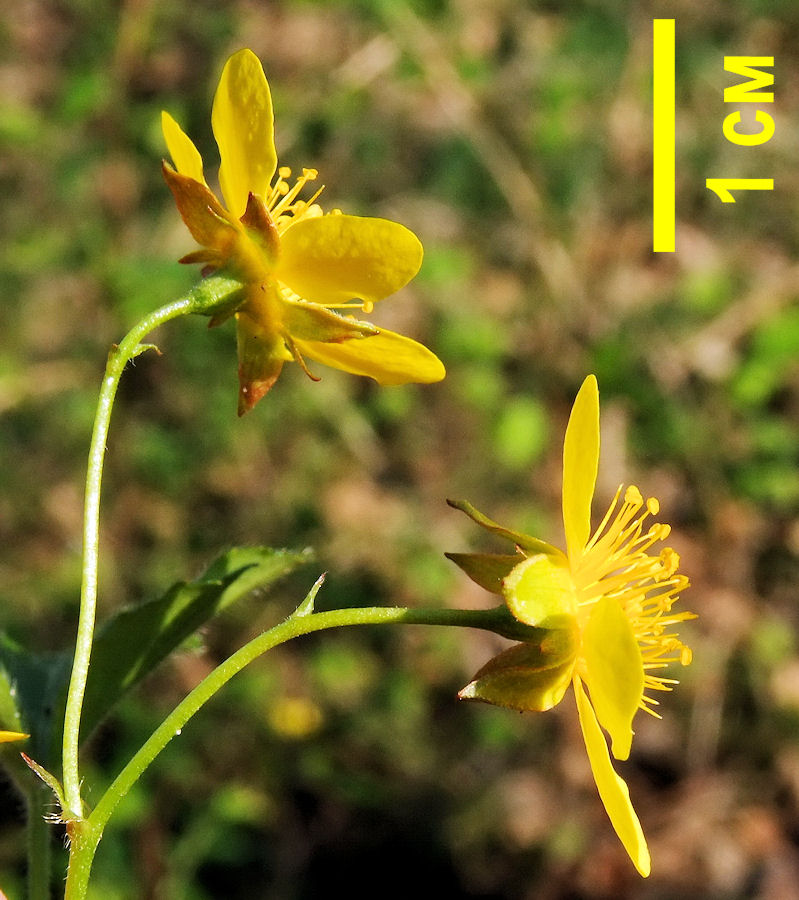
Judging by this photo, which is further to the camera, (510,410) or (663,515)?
(663,515)

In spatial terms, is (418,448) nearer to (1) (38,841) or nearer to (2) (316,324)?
(2) (316,324)

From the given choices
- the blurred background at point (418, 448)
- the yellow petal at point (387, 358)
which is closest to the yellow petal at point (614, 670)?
the yellow petal at point (387, 358)

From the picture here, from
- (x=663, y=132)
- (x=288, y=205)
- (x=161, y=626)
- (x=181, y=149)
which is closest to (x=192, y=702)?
(x=161, y=626)

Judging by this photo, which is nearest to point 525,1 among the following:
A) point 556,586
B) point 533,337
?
point 533,337

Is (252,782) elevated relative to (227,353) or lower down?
lower down

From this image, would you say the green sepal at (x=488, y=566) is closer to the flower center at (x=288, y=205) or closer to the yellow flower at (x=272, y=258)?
the yellow flower at (x=272, y=258)

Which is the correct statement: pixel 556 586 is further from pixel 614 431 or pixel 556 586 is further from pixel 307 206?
pixel 614 431
